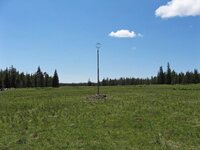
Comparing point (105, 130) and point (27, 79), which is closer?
point (105, 130)

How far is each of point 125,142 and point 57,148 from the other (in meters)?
3.43

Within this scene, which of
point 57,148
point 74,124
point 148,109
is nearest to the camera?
point 57,148

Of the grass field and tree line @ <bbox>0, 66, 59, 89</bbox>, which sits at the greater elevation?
tree line @ <bbox>0, 66, 59, 89</bbox>

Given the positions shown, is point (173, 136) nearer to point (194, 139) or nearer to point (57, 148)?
point (194, 139)

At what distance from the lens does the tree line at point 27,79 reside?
15134 cm

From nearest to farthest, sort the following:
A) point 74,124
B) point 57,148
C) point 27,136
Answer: point 57,148 < point 27,136 < point 74,124

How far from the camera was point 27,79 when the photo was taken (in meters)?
164

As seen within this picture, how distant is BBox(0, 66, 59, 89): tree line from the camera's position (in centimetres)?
15134

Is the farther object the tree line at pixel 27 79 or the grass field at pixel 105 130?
the tree line at pixel 27 79

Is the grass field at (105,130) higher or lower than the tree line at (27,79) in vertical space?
lower

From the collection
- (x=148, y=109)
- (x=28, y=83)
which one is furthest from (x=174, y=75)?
(x=148, y=109)

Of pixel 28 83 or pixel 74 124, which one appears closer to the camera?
pixel 74 124

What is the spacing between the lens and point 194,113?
92.3 ft

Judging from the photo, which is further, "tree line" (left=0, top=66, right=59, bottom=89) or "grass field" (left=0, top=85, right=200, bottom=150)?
"tree line" (left=0, top=66, right=59, bottom=89)
